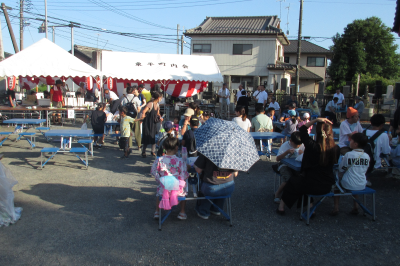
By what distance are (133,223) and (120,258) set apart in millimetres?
861

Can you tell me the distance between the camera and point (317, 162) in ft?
13.6

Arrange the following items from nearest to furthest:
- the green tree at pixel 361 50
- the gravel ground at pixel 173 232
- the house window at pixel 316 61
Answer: the gravel ground at pixel 173 232
the green tree at pixel 361 50
the house window at pixel 316 61

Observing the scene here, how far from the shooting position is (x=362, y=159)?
14.4 ft

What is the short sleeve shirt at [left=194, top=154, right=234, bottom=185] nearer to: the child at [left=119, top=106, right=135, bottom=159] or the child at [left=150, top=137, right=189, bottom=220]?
the child at [left=150, top=137, right=189, bottom=220]

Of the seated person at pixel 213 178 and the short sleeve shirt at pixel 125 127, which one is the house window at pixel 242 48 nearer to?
the short sleeve shirt at pixel 125 127

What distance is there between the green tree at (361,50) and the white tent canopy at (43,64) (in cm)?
2783

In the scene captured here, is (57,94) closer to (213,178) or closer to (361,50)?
(213,178)

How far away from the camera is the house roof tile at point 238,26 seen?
26.4m

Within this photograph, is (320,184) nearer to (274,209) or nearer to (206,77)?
(274,209)

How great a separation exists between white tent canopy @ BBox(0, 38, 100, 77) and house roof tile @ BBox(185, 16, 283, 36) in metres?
16.4

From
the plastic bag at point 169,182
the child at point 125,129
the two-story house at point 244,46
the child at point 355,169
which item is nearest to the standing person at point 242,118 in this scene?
the child at point 125,129

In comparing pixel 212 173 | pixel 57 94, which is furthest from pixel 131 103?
pixel 57 94

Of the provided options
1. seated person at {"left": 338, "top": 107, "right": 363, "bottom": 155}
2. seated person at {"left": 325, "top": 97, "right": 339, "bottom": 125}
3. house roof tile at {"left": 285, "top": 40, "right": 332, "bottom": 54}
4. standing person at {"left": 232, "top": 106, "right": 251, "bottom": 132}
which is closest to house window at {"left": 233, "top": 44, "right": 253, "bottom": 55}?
house roof tile at {"left": 285, "top": 40, "right": 332, "bottom": 54}

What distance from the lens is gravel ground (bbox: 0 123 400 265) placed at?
3422mm
